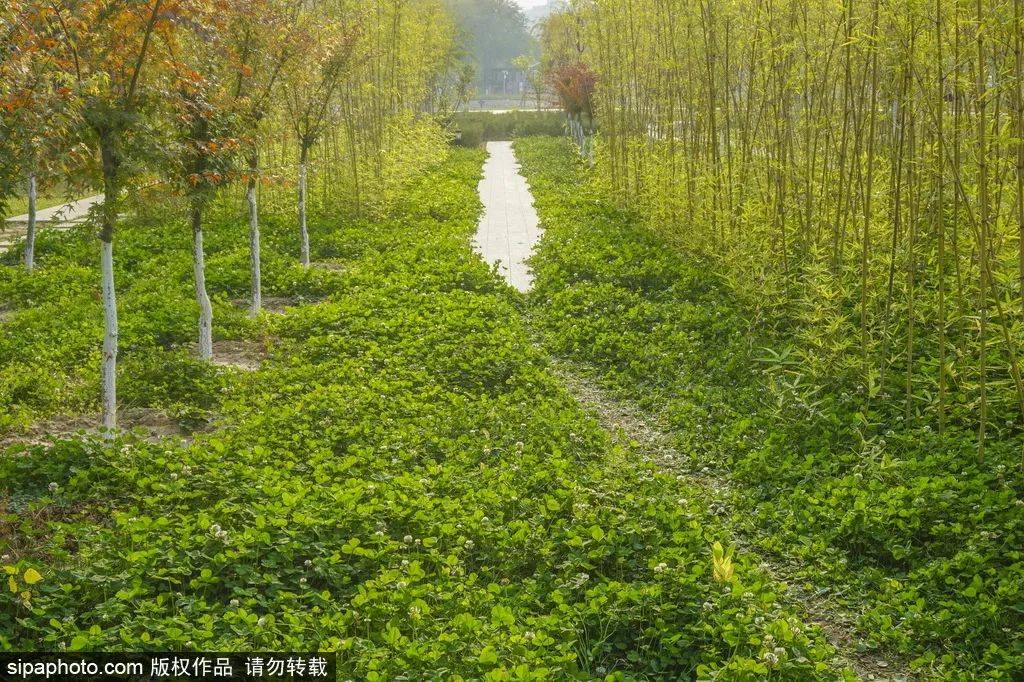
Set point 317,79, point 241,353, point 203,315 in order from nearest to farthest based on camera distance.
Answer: point 203,315
point 241,353
point 317,79

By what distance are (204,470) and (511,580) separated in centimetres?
174

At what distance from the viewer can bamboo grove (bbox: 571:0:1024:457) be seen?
464 centimetres

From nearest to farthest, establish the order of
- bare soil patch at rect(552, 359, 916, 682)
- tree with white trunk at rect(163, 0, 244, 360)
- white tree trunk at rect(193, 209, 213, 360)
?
bare soil patch at rect(552, 359, 916, 682), tree with white trunk at rect(163, 0, 244, 360), white tree trunk at rect(193, 209, 213, 360)

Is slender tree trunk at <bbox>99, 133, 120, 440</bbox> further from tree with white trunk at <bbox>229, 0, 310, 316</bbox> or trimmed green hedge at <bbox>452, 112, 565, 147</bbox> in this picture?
trimmed green hedge at <bbox>452, 112, 565, 147</bbox>

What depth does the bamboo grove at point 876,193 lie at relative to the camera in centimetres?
464

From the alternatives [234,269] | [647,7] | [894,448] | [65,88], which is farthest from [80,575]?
[647,7]

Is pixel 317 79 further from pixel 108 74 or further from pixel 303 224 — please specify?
pixel 108 74

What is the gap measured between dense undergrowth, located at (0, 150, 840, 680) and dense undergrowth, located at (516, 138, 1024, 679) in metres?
0.45

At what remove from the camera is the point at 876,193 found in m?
6.37

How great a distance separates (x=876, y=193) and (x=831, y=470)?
2625 mm

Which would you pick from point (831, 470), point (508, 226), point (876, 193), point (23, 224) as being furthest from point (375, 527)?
point (23, 224)

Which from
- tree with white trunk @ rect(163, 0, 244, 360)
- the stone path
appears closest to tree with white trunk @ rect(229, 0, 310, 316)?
tree with white trunk @ rect(163, 0, 244, 360)

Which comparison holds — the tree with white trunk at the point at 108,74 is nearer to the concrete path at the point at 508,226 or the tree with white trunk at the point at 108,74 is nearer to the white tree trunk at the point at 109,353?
the white tree trunk at the point at 109,353

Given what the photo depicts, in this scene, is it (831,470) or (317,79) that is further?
(317,79)
